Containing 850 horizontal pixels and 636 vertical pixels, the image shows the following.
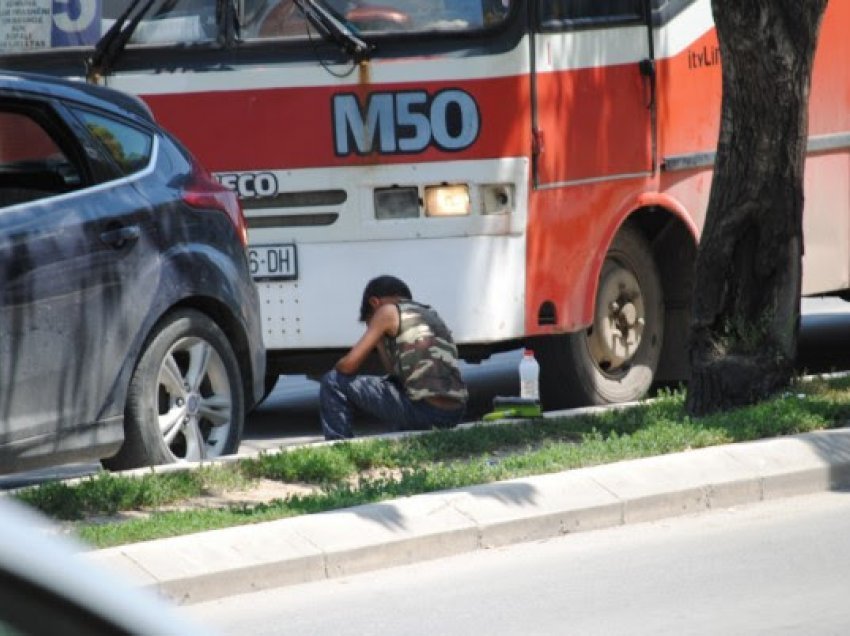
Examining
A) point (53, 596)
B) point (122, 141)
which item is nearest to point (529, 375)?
A: point (122, 141)

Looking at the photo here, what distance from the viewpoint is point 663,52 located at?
10672 millimetres

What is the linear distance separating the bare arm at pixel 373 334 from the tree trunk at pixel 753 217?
139 centimetres

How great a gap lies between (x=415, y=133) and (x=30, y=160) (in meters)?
2.57

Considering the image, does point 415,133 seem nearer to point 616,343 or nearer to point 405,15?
point 405,15

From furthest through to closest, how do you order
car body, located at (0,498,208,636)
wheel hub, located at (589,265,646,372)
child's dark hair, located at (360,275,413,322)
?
wheel hub, located at (589,265,646,372) < child's dark hair, located at (360,275,413,322) < car body, located at (0,498,208,636)

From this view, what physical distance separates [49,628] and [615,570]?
5.33 metres

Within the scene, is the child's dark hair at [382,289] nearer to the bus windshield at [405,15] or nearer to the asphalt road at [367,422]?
the asphalt road at [367,422]

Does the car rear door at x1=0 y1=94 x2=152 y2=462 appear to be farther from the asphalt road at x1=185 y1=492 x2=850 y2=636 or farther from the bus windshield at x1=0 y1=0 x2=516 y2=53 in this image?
the bus windshield at x1=0 y1=0 x2=516 y2=53

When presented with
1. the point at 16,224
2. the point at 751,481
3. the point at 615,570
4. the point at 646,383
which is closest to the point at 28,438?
the point at 16,224

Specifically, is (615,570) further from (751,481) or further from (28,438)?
(28,438)

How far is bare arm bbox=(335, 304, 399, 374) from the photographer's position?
9.58 m

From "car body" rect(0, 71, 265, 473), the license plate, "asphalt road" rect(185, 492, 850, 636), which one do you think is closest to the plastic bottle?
the license plate

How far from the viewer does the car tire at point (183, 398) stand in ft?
26.2

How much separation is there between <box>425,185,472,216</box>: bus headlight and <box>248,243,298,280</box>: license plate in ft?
2.31
